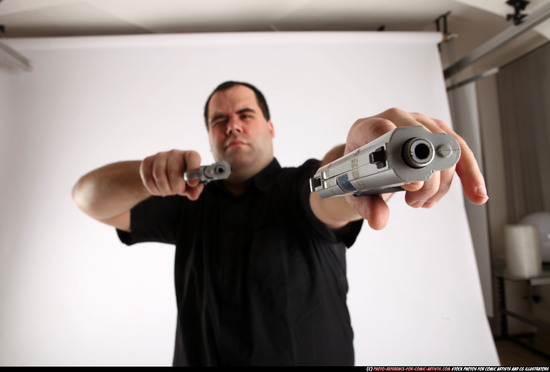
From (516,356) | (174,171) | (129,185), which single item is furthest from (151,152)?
(516,356)

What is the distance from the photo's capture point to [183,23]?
568 mm

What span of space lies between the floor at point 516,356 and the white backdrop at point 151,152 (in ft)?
0.05

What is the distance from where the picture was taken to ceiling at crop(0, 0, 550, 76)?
0.49 meters

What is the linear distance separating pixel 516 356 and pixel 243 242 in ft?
1.29

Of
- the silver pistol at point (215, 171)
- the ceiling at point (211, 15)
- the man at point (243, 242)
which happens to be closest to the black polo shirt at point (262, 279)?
the man at point (243, 242)

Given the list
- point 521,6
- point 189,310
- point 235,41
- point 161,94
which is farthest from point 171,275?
point 521,6

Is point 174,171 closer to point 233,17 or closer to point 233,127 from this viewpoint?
point 233,127

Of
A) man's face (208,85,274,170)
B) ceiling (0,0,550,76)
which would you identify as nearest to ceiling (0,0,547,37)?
ceiling (0,0,550,76)

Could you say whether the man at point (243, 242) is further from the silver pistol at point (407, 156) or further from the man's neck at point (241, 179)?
the silver pistol at point (407, 156)

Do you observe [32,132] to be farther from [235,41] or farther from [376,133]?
[376,133]

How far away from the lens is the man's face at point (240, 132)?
1.69 ft

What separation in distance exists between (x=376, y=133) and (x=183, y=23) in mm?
488

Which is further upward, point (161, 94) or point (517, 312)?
point (161, 94)

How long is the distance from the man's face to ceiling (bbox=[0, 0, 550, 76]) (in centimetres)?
13
